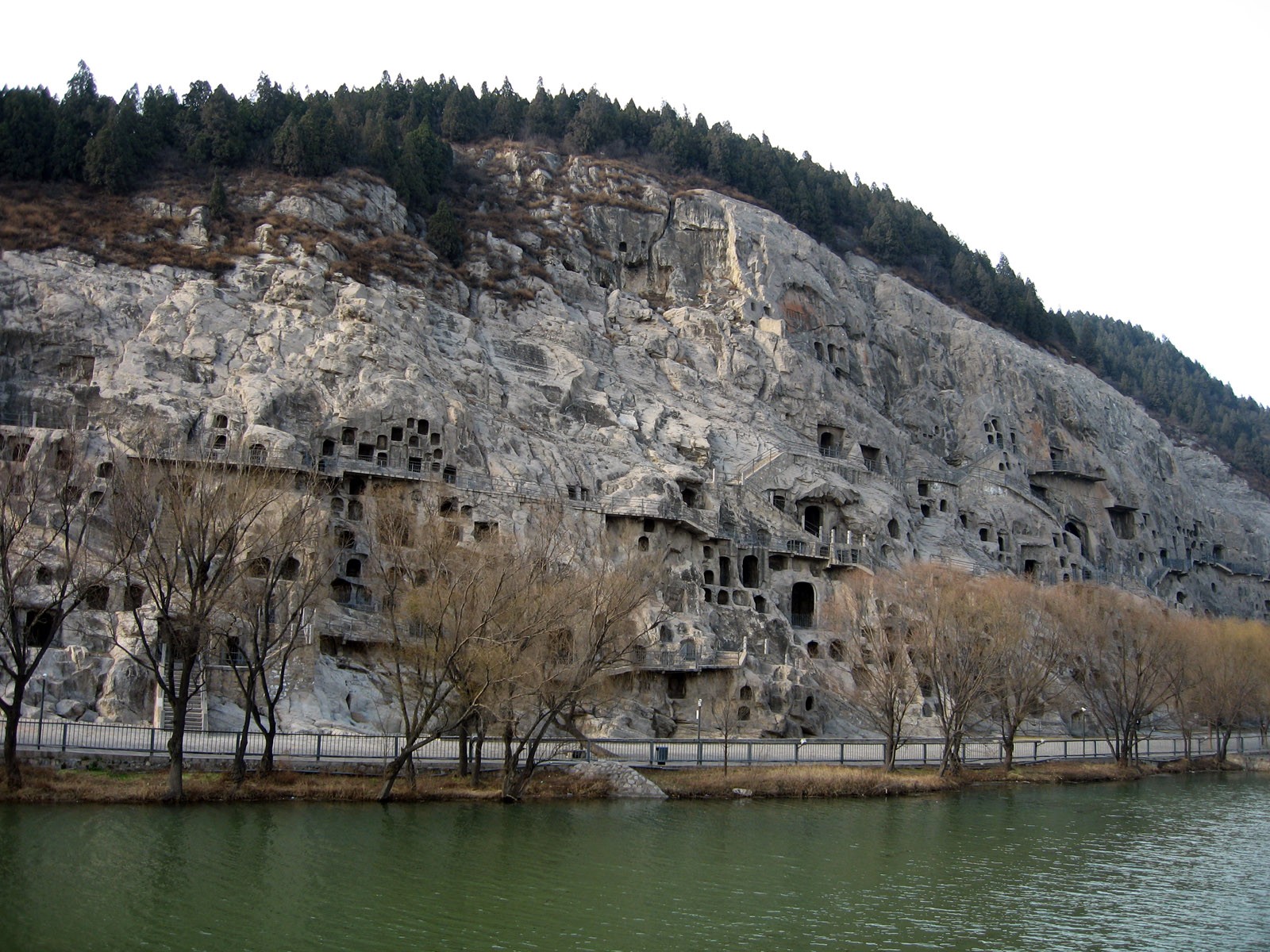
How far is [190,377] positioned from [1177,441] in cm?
11286

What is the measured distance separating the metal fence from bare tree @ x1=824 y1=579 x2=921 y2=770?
179cm

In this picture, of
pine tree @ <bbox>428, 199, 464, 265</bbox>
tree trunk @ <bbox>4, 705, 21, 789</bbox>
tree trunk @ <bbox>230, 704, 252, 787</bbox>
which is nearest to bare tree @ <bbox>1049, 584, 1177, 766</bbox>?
tree trunk @ <bbox>230, 704, 252, 787</bbox>

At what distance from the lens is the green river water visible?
969 inches

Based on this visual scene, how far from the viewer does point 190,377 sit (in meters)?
65.4

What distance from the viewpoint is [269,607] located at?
132 feet

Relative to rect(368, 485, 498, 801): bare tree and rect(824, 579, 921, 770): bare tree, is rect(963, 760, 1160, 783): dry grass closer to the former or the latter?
rect(824, 579, 921, 770): bare tree

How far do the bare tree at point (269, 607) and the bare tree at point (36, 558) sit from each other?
16.2 feet

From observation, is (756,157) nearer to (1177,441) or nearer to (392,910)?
(1177,441)

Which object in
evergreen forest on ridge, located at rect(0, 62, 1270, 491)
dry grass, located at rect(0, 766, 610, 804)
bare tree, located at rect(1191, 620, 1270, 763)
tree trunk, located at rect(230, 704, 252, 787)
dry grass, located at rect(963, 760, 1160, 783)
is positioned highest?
evergreen forest on ridge, located at rect(0, 62, 1270, 491)

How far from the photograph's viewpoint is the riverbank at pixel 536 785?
117 feet

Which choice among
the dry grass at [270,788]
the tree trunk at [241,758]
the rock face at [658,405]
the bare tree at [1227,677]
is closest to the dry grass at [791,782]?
the dry grass at [270,788]

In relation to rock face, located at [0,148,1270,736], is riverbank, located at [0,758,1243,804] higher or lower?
lower

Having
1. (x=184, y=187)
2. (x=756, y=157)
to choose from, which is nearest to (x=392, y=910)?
(x=184, y=187)

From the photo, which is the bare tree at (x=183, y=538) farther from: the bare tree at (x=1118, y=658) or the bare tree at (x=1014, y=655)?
the bare tree at (x=1118, y=658)
